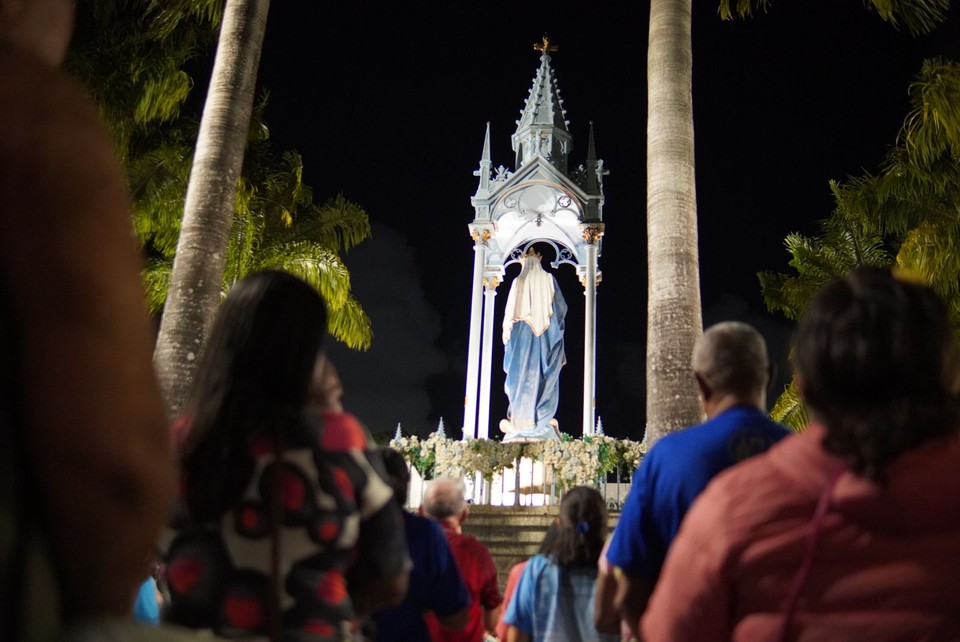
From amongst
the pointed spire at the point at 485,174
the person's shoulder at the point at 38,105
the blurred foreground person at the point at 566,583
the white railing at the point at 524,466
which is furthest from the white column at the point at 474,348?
the person's shoulder at the point at 38,105

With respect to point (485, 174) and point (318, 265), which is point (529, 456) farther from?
point (485, 174)

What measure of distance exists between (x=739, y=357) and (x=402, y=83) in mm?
42160

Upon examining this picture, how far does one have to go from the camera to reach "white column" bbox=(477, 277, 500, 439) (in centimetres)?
1912

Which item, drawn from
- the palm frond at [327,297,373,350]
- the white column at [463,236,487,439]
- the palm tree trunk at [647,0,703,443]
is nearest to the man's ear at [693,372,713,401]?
the palm tree trunk at [647,0,703,443]

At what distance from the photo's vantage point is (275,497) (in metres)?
2.06

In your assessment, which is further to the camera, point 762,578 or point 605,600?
point 605,600

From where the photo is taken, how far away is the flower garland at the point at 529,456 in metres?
14.7

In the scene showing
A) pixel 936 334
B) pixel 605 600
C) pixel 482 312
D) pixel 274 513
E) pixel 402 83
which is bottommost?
pixel 605 600

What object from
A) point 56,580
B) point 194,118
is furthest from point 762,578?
point 194,118

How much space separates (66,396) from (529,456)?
14.9m

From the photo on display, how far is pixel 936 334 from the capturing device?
2.03 m

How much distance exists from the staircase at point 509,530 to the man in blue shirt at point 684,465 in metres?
7.87

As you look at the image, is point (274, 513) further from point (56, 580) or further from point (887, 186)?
point (887, 186)

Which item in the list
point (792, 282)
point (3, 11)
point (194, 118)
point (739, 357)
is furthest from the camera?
point (792, 282)
